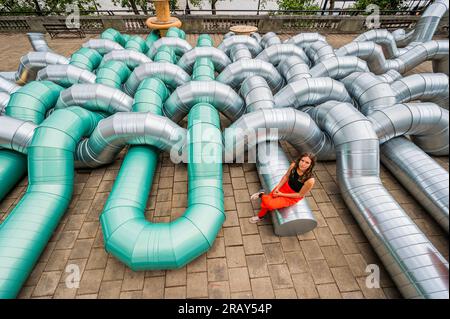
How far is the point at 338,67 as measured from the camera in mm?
6078

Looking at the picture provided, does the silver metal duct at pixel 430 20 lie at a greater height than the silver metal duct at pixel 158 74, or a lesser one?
greater

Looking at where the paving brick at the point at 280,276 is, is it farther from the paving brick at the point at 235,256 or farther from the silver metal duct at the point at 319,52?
the silver metal duct at the point at 319,52

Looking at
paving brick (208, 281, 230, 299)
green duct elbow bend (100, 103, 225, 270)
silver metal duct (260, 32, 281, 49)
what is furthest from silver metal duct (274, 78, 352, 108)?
silver metal duct (260, 32, 281, 49)

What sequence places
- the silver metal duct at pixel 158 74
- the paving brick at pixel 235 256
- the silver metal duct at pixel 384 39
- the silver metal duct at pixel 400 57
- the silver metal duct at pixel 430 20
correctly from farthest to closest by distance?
the silver metal duct at pixel 430 20 < the silver metal duct at pixel 384 39 < the silver metal duct at pixel 400 57 < the silver metal duct at pixel 158 74 < the paving brick at pixel 235 256

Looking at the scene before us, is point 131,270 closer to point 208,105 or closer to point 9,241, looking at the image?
point 9,241

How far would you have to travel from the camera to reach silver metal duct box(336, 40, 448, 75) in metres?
7.29

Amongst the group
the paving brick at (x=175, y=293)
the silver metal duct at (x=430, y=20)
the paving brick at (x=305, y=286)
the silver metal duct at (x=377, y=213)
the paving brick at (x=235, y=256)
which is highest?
the silver metal duct at (x=430, y=20)

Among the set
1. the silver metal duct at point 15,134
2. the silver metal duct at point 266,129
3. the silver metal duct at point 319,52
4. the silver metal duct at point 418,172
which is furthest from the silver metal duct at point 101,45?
the silver metal duct at point 418,172

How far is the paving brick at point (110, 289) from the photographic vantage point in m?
3.38

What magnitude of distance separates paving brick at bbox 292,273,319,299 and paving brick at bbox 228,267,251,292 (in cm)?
76

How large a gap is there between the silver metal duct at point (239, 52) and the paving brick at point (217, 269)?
5.72 meters

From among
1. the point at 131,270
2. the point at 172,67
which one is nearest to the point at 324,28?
the point at 172,67

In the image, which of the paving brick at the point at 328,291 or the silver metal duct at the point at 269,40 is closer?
the paving brick at the point at 328,291

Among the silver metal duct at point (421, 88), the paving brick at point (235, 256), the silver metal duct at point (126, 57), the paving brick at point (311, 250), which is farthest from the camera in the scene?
the silver metal duct at point (126, 57)
